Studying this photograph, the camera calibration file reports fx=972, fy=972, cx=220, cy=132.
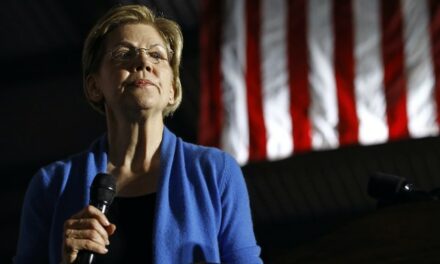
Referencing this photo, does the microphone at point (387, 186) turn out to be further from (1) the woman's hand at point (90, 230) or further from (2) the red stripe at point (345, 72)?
(2) the red stripe at point (345, 72)

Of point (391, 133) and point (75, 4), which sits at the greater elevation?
point (75, 4)

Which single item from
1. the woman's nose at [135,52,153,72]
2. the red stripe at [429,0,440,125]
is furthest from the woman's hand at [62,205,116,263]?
the red stripe at [429,0,440,125]

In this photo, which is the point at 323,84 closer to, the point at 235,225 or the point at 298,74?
the point at 298,74

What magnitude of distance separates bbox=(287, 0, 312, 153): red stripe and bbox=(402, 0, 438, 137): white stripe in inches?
12.6

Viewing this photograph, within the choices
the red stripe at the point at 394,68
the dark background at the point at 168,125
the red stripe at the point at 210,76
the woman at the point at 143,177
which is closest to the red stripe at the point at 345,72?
the red stripe at the point at 394,68

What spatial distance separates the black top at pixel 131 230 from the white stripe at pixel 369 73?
60.9 inches

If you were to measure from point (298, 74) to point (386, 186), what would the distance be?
5.97ft

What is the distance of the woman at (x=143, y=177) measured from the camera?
62.6 inches

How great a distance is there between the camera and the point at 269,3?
125 inches

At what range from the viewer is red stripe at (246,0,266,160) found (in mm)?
3148

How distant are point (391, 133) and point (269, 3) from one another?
58 cm

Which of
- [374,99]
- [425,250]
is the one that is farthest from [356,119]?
[425,250]

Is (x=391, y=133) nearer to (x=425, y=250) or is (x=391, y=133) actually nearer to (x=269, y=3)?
(x=269, y=3)

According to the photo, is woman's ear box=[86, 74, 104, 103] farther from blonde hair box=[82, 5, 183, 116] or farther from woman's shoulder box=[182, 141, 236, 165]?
woman's shoulder box=[182, 141, 236, 165]
